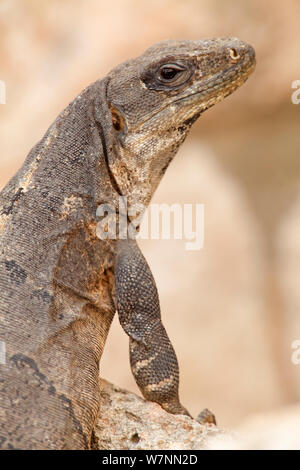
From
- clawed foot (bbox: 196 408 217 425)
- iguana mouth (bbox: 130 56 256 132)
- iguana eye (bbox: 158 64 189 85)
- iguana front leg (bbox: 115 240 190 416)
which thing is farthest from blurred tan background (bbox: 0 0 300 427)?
iguana front leg (bbox: 115 240 190 416)

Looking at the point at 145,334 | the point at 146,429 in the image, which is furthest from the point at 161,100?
the point at 146,429

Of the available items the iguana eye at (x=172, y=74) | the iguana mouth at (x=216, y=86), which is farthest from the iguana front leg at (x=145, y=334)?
the iguana eye at (x=172, y=74)

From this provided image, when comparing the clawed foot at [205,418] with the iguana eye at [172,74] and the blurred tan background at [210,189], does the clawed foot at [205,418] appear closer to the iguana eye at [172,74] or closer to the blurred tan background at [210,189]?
the iguana eye at [172,74]

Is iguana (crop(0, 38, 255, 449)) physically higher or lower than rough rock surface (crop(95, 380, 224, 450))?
higher

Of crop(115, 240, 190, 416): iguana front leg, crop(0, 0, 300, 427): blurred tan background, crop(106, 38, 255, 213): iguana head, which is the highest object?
crop(0, 0, 300, 427): blurred tan background

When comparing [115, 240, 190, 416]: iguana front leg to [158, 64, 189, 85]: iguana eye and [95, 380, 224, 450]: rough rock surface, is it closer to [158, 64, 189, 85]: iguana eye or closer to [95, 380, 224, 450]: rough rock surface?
[95, 380, 224, 450]: rough rock surface

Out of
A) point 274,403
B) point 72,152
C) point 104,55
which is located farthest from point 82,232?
point 274,403

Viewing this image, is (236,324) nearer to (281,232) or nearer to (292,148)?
(281,232)
